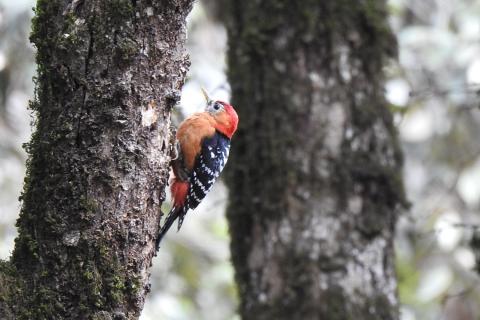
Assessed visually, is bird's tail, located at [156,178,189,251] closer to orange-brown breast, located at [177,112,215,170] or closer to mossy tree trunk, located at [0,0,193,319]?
orange-brown breast, located at [177,112,215,170]

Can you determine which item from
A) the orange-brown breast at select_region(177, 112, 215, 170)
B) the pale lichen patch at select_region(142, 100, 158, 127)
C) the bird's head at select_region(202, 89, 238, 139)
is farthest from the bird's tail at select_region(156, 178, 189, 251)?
the pale lichen patch at select_region(142, 100, 158, 127)

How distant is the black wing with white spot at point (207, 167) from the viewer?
4578mm

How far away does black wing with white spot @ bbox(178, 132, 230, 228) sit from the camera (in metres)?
4.58

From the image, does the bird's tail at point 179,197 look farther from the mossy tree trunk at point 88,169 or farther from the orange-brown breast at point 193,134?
the mossy tree trunk at point 88,169

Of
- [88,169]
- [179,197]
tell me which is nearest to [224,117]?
[179,197]

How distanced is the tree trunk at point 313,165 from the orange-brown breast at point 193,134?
0.30 meters

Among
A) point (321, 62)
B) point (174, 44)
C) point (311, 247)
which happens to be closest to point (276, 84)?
point (321, 62)

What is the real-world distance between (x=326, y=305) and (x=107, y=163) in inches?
89.2

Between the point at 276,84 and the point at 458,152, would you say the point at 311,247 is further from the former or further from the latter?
the point at 458,152

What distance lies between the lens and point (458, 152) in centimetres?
901

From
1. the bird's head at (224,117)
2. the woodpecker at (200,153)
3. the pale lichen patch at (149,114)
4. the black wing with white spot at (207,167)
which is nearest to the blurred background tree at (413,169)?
the bird's head at (224,117)

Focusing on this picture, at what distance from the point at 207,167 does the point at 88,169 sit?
6.75 feet

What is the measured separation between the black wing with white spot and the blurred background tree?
1335mm

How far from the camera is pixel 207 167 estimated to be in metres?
4.72
